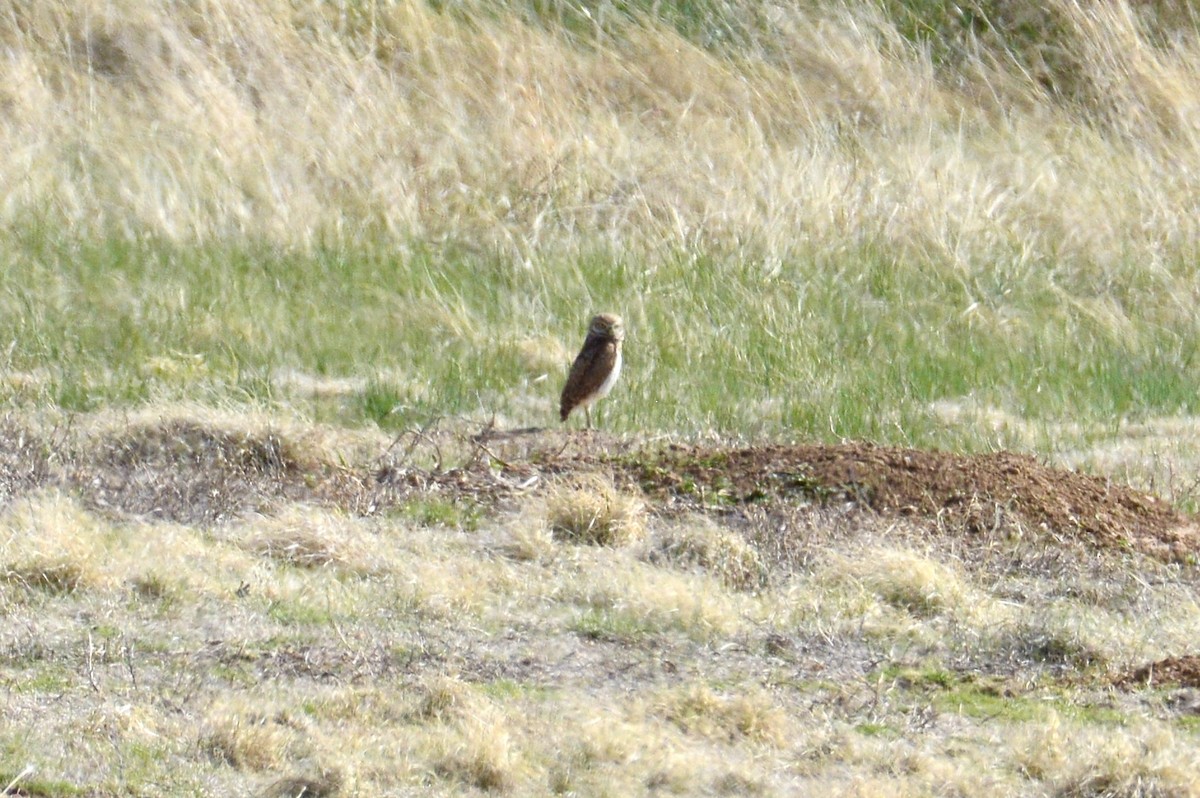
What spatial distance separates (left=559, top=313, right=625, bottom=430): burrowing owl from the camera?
8492 millimetres

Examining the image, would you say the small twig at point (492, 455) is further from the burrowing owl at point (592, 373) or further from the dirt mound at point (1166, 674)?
the dirt mound at point (1166, 674)

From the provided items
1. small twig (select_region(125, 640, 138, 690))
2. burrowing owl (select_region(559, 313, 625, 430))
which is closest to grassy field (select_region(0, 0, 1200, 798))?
small twig (select_region(125, 640, 138, 690))

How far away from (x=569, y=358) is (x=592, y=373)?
128 cm

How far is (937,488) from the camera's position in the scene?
7273mm

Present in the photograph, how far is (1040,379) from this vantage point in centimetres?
1002

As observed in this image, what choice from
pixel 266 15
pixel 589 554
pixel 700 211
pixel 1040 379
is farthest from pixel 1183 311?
pixel 266 15

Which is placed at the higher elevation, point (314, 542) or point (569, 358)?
point (314, 542)

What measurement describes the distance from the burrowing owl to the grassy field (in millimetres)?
221

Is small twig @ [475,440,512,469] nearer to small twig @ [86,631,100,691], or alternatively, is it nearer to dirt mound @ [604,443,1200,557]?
dirt mound @ [604,443,1200,557]

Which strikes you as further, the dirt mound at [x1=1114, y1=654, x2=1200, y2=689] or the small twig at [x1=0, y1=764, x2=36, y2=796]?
the dirt mound at [x1=1114, y1=654, x2=1200, y2=689]

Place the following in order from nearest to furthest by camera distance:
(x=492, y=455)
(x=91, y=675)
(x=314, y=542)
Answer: (x=91, y=675)
(x=314, y=542)
(x=492, y=455)

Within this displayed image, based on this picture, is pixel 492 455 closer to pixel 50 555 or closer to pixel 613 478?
pixel 613 478

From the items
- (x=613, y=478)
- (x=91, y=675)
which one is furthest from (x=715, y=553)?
(x=91, y=675)

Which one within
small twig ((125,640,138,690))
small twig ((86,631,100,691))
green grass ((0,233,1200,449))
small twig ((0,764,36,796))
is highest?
small twig ((0,764,36,796))
